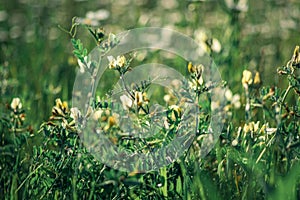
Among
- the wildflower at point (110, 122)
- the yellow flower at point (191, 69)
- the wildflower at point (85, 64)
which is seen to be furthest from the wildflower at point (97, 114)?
the yellow flower at point (191, 69)

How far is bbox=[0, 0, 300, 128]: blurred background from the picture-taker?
2906 millimetres

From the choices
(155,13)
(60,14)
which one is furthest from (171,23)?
(60,14)

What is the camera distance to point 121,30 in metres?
4.16

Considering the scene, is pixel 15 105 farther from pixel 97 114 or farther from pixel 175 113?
pixel 175 113

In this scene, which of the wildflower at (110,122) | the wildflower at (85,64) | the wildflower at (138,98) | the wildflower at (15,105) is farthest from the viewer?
the wildflower at (15,105)

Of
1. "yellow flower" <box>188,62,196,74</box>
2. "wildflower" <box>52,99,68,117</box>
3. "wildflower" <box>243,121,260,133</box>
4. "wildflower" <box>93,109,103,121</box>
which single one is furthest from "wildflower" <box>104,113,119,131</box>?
"wildflower" <box>243,121,260,133</box>

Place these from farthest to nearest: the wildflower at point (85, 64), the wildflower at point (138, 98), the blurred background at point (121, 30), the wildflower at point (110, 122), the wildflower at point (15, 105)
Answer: the blurred background at point (121, 30), the wildflower at point (15, 105), the wildflower at point (85, 64), the wildflower at point (138, 98), the wildflower at point (110, 122)

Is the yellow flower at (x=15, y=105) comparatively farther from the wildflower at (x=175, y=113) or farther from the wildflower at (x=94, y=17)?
the wildflower at (x=175, y=113)

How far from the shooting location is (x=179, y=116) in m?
1.79

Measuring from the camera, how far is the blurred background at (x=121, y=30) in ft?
9.53

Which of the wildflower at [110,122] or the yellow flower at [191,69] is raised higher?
the yellow flower at [191,69]

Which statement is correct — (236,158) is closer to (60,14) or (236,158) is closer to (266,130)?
(266,130)

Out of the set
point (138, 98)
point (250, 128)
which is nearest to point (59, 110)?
point (138, 98)

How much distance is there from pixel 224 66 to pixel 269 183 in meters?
1.36
